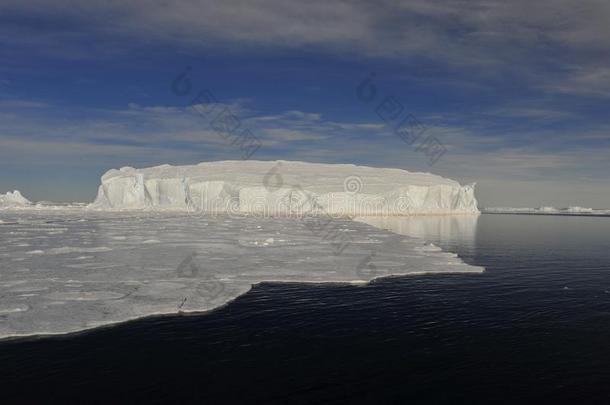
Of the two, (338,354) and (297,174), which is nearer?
(338,354)

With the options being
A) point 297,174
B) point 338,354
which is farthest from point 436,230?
point 297,174

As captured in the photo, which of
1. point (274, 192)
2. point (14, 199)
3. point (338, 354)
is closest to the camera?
point (338, 354)

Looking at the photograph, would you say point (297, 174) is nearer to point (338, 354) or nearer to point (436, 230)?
point (436, 230)

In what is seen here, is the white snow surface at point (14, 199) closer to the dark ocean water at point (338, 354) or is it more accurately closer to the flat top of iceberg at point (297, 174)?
the flat top of iceberg at point (297, 174)

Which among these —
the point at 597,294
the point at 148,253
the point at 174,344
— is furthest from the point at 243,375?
the point at 148,253

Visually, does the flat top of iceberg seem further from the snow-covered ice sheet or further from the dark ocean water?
the dark ocean water

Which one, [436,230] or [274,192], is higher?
[274,192]
